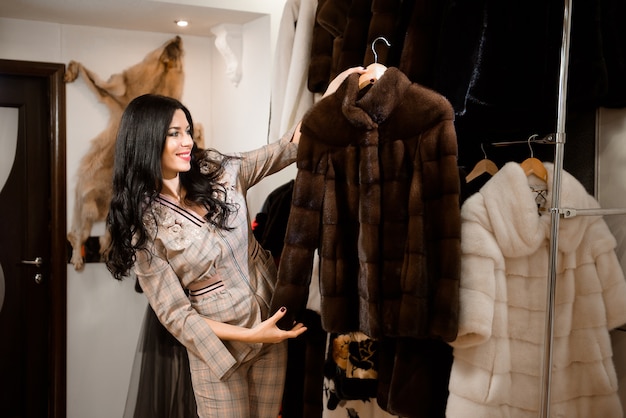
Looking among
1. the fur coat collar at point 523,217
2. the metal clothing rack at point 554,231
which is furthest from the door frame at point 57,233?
the metal clothing rack at point 554,231

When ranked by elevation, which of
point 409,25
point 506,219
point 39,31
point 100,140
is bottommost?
point 506,219

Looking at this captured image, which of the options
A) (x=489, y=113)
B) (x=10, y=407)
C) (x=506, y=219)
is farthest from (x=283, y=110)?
(x=10, y=407)

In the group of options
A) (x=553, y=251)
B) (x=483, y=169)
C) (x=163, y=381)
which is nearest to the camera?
(x=553, y=251)

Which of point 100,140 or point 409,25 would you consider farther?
point 100,140

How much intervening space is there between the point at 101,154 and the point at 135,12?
0.75 metres

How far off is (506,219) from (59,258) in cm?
240

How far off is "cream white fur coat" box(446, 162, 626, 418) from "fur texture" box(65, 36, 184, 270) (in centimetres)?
214

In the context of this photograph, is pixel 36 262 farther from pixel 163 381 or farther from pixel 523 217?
pixel 523 217

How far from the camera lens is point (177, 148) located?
185 cm

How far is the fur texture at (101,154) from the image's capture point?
3.13 meters

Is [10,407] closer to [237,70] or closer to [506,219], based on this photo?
[237,70]

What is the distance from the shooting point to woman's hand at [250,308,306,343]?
1.76 meters

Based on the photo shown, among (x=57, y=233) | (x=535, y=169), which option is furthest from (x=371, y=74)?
(x=57, y=233)

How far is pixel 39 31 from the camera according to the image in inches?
119
